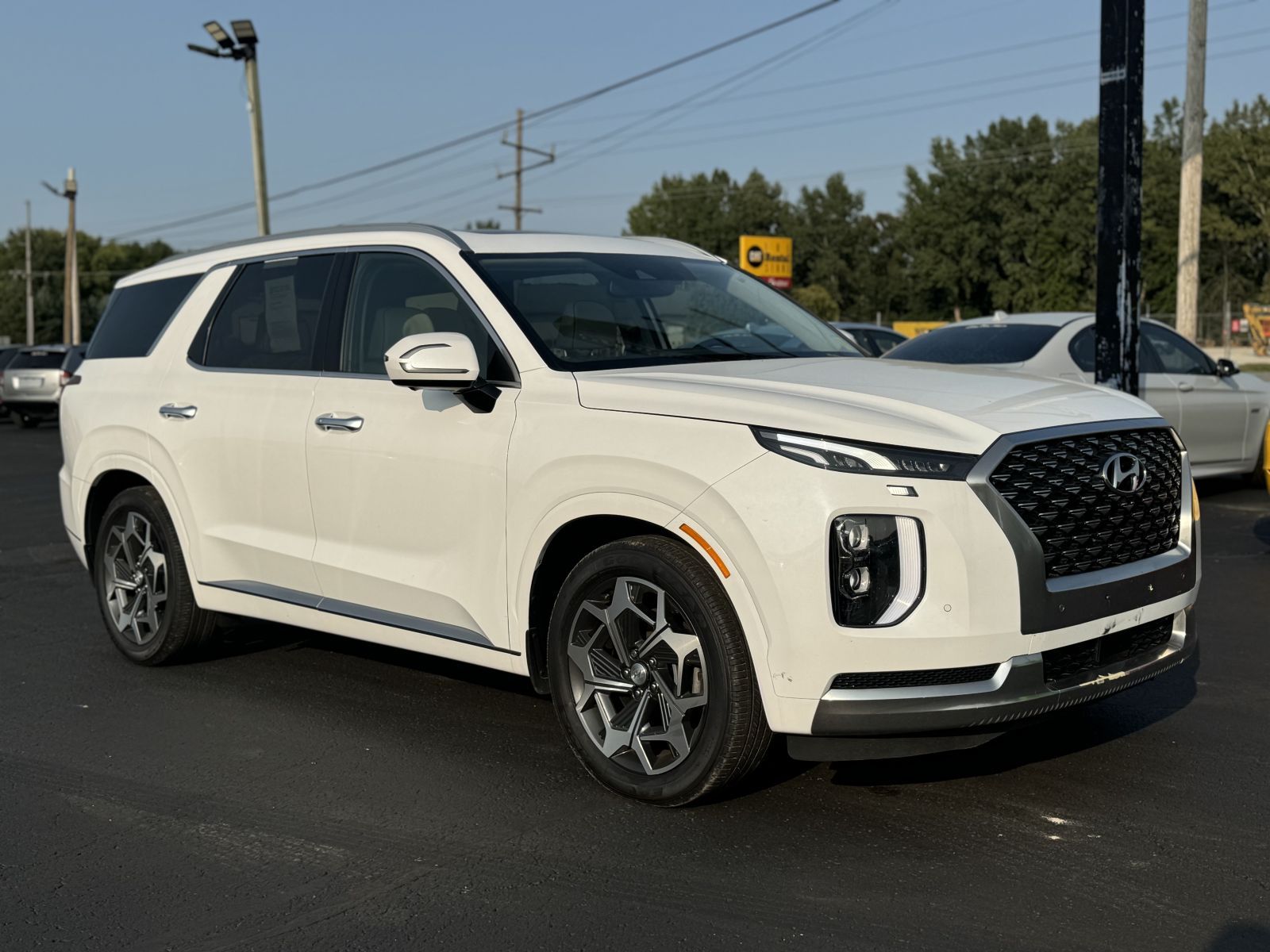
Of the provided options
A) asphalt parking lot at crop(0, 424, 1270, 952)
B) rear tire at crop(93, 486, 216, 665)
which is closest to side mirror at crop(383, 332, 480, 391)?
asphalt parking lot at crop(0, 424, 1270, 952)

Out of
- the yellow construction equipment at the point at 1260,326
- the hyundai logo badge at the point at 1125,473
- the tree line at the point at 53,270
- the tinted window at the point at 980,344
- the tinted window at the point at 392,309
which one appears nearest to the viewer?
the hyundai logo badge at the point at 1125,473

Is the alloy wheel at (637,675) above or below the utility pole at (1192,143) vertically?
below

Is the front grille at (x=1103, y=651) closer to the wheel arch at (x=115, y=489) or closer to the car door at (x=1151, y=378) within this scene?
the wheel arch at (x=115, y=489)

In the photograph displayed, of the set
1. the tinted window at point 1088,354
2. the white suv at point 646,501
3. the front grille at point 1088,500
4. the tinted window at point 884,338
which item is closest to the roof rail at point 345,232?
the white suv at point 646,501

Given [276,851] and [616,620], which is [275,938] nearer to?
[276,851]

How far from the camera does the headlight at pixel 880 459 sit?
391cm

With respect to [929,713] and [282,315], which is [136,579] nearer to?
[282,315]

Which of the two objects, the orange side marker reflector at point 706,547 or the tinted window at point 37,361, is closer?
the orange side marker reflector at point 706,547

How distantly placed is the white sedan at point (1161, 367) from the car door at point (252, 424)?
233 inches

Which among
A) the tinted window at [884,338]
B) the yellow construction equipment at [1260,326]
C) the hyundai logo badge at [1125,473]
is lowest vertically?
the hyundai logo badge at [1125,473]

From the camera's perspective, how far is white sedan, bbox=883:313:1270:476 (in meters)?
11.3

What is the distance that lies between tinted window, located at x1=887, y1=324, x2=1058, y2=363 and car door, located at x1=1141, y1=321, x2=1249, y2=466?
128cm

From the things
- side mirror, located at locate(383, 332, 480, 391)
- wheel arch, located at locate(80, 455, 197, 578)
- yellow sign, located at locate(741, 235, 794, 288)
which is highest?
yellow sign, located at locate(741, 235, 794, 288)

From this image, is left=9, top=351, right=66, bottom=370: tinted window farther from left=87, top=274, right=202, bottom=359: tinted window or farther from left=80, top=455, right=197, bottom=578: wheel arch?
left=80, top=455, right=197, bottom=578: wheel arch
